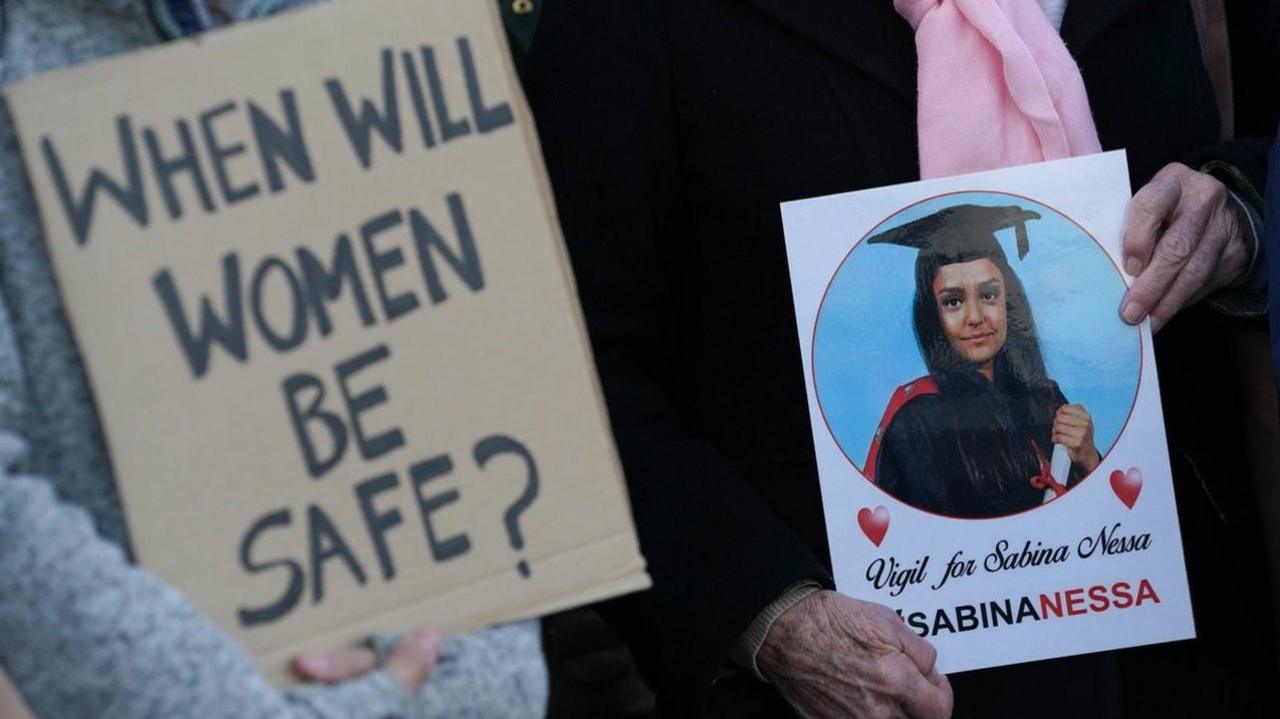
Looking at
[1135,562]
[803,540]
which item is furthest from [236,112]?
[1135,562]

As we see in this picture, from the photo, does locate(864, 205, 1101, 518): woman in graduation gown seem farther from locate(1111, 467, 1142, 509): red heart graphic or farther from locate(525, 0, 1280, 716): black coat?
locate(525, 0, 1280, 716): black coat

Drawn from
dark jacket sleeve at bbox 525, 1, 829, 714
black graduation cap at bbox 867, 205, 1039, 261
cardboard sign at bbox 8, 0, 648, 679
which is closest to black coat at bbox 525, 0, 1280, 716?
dark jacket sleeve at bbox 525, 1, 829, 714

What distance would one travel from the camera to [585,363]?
138 cm

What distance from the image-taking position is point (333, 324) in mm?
1310

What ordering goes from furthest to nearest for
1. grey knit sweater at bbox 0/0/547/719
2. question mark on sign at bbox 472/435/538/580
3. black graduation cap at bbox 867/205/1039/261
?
black graduation cap at bbox 867/205/1039/261 < question mark on sign at bbox 472/435/538/580 < grey knit sweater at bbox 0/0/547/719

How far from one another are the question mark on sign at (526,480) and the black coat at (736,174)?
609 mm

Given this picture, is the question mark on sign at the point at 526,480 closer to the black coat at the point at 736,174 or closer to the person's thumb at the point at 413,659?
the person's thumb at the point at 413,659

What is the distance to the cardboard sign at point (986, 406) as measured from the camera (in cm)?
187

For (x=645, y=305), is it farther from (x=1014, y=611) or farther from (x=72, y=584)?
(x=72, y=584)

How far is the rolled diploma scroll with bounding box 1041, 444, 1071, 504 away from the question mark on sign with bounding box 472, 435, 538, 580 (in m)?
0.80

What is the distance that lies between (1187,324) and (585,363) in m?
1.02

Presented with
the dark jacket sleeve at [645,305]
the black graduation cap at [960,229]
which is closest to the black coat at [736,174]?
the dark jacket sleeve at [645,305]

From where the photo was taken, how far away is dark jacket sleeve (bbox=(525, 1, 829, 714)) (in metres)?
1.92

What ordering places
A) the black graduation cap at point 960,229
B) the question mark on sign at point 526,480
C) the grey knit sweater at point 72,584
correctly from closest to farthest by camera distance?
1. the grey knit sweater at point 72,584
2. the question mark on sign at point 526,480
3. the black graduation cap at point 960,229
